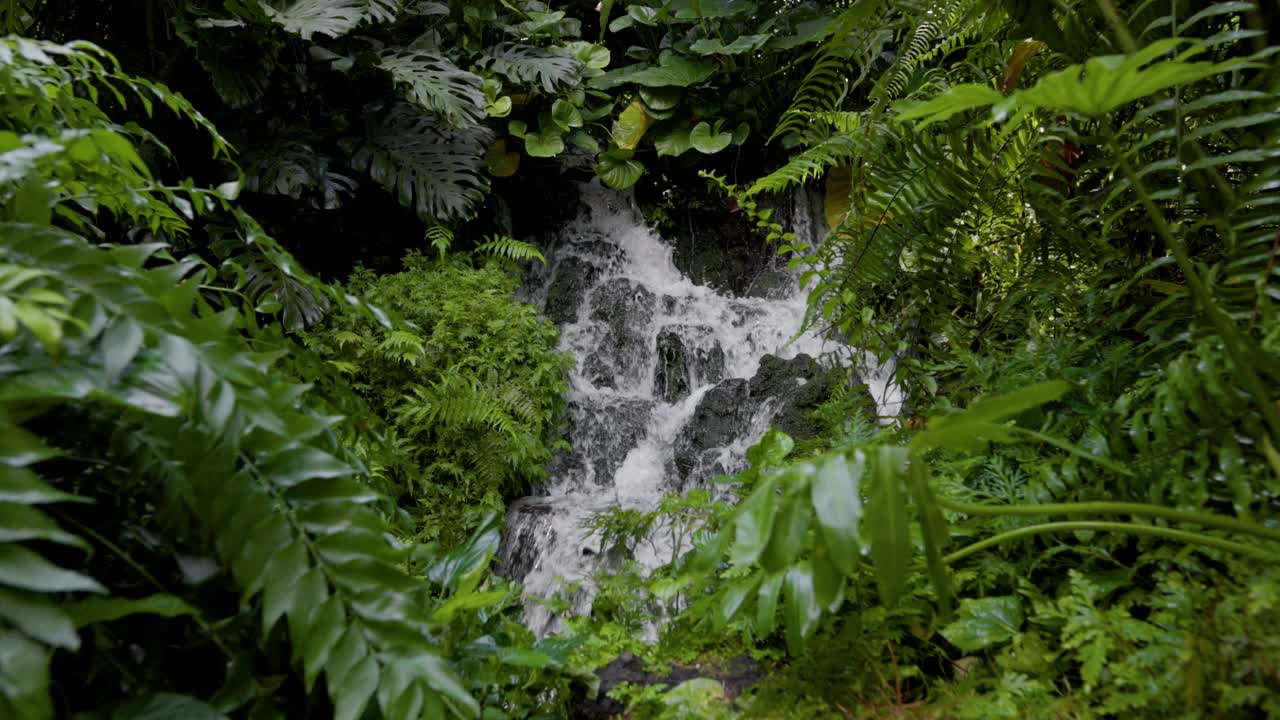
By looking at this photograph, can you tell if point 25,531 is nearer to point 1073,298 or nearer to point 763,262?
point 1073,298

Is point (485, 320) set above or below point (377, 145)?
below

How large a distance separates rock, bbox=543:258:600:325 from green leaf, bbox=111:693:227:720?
169 inches

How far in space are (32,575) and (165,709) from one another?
0.23 metres

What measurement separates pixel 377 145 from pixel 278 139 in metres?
0.55

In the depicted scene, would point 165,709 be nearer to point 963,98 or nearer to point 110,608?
point 110,608

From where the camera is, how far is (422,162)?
412 centimetres

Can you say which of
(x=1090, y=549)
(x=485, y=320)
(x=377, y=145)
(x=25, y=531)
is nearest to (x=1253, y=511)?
(x=1090, y=549)

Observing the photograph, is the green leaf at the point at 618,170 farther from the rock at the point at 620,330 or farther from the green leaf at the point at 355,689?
the green leaf at the point at 355,689

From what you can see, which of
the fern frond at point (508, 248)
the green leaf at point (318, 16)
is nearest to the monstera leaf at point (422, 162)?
the fern frond at point (508, 248)

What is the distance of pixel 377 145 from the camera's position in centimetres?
411

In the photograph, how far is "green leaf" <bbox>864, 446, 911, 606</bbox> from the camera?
65 cm

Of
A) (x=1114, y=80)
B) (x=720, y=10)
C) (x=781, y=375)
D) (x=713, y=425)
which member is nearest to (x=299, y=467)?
(x=1114, y=80)

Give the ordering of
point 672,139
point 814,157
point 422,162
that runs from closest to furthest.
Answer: point 814,157, point 422,162, point 672,139

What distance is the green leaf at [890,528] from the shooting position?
2.13ft
